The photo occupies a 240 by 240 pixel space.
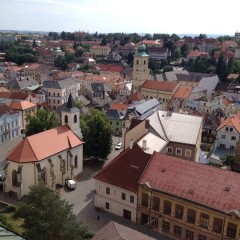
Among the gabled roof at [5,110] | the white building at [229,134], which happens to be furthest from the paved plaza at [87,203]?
the white building at [229,134]

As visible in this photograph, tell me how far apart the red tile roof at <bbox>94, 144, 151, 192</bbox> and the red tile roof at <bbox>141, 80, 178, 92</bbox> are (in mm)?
62634

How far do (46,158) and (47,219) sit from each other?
16.4 m

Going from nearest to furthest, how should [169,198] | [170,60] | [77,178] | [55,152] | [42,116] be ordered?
[169,198] < [55,152] < [77,178] < [42,116] < [170,60]

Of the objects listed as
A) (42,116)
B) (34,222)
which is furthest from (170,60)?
(34,222)

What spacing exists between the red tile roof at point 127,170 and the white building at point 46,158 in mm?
8266

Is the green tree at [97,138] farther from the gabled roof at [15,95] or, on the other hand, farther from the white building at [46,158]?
the gabled roof at [15,95]

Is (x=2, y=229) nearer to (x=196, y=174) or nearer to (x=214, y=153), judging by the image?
(x=196, y=174)

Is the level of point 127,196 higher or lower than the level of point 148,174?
lower

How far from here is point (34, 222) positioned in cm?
2928

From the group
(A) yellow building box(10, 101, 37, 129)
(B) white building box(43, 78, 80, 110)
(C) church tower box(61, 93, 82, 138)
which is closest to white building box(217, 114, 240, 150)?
(C) church tower box(61, 93, 82, 138)

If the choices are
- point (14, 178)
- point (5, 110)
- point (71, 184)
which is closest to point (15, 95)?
point (5, 110)

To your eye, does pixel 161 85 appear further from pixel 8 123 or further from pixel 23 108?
pixel 8 123

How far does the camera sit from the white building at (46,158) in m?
43.9

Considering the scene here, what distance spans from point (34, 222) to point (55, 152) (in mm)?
17690
